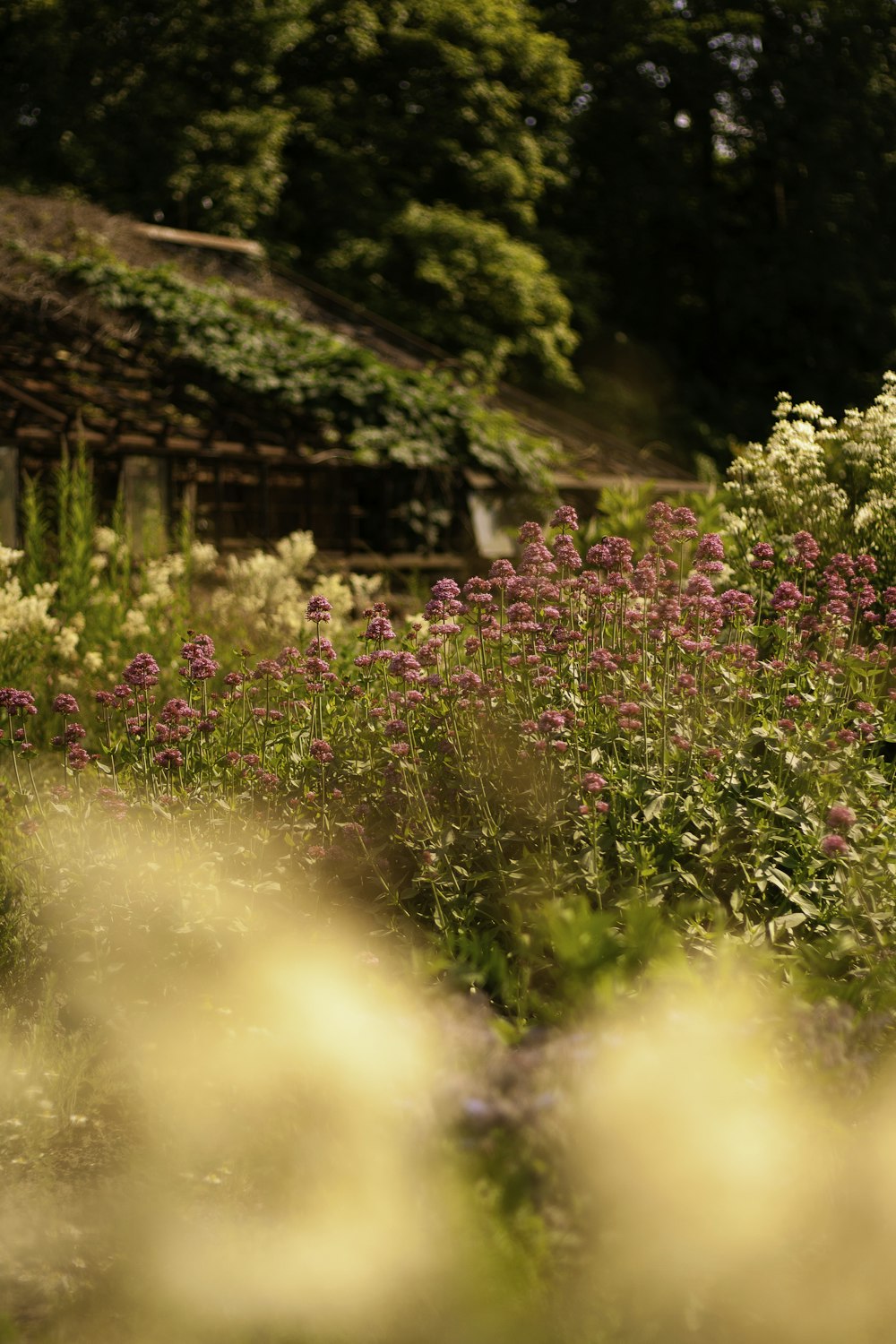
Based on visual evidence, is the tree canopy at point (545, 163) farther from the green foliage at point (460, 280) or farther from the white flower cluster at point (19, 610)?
the white flower cluster at point (19, 610)

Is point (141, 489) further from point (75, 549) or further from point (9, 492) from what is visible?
point (75, 549)

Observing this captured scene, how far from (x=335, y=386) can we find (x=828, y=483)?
8.47 m

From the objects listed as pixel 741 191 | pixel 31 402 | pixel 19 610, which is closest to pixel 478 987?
pixel 19 610

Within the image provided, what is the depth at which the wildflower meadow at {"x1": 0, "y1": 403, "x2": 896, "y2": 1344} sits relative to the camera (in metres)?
2.34

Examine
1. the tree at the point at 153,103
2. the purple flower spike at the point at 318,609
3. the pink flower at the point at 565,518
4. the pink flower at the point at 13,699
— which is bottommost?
the pink flower at the point at 13,699

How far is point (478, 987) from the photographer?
3.83 metres

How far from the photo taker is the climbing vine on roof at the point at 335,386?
13562mm

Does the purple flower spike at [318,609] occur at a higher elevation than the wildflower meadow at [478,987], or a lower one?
higher

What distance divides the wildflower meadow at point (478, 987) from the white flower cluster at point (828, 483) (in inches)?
38.7

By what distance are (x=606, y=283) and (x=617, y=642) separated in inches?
956

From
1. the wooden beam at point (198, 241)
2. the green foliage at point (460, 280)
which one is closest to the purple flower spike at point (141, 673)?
the wooden beam at point (198, 241)

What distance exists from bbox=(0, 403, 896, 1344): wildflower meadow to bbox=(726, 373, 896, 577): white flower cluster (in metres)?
0.98

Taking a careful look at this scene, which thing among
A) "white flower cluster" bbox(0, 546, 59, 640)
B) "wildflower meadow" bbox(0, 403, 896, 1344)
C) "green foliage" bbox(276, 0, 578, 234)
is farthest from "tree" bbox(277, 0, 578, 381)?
"wildflower meadow" bbox(0, 403, 896, 1344)

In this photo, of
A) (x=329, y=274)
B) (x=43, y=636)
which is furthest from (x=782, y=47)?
(x=43, y=636)
